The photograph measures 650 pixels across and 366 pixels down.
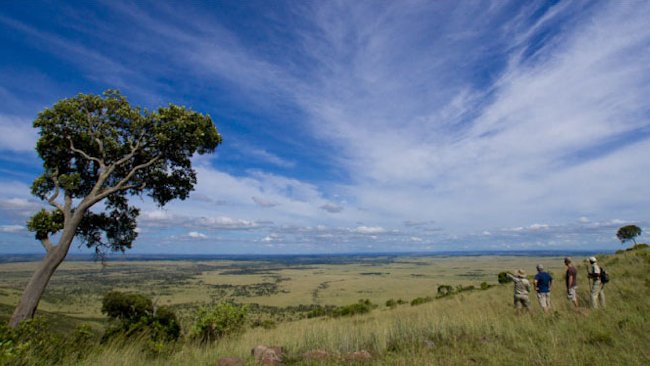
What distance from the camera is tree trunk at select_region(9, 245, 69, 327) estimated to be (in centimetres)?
1052

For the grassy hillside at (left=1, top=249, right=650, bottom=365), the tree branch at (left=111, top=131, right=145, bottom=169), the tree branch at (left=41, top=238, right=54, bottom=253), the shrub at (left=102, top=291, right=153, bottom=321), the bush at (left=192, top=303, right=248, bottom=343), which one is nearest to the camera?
the grassy hillside at (left=1, top=249, right=650, bottom=365)

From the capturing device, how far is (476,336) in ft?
28.2

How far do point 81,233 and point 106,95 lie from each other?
20.3 ft

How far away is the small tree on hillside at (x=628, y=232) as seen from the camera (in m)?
56.6

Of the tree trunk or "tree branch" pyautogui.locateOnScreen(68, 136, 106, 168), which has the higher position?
"tree branch" pyautogui.locateOnScreen(68, 136, 106, 168)

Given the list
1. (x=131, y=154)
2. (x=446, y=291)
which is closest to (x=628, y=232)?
(x=446, y=291)

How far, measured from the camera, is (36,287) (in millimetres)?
10953

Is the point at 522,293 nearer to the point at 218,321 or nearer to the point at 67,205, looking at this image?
the point at 67,205

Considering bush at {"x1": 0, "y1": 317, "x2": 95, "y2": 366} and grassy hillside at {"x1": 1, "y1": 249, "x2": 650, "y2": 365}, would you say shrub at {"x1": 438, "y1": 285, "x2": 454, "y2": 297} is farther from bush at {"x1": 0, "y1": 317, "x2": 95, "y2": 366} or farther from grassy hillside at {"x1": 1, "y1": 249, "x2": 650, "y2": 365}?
bush at {"x1": 0, "y1": 317, "x2": 95, "y2": 366}

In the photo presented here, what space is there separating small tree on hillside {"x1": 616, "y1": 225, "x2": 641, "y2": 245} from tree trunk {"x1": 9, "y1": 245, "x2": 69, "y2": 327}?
7669 cm

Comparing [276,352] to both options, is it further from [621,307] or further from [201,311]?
[201,311]

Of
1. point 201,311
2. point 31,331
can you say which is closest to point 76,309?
point 201,311

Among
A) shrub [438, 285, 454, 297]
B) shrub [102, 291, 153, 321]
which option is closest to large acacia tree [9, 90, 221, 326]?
shrub [102, 291, 153, 321]

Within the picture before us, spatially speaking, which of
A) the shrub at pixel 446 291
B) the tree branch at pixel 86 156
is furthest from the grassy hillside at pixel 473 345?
the shrub at pixel 446 291
